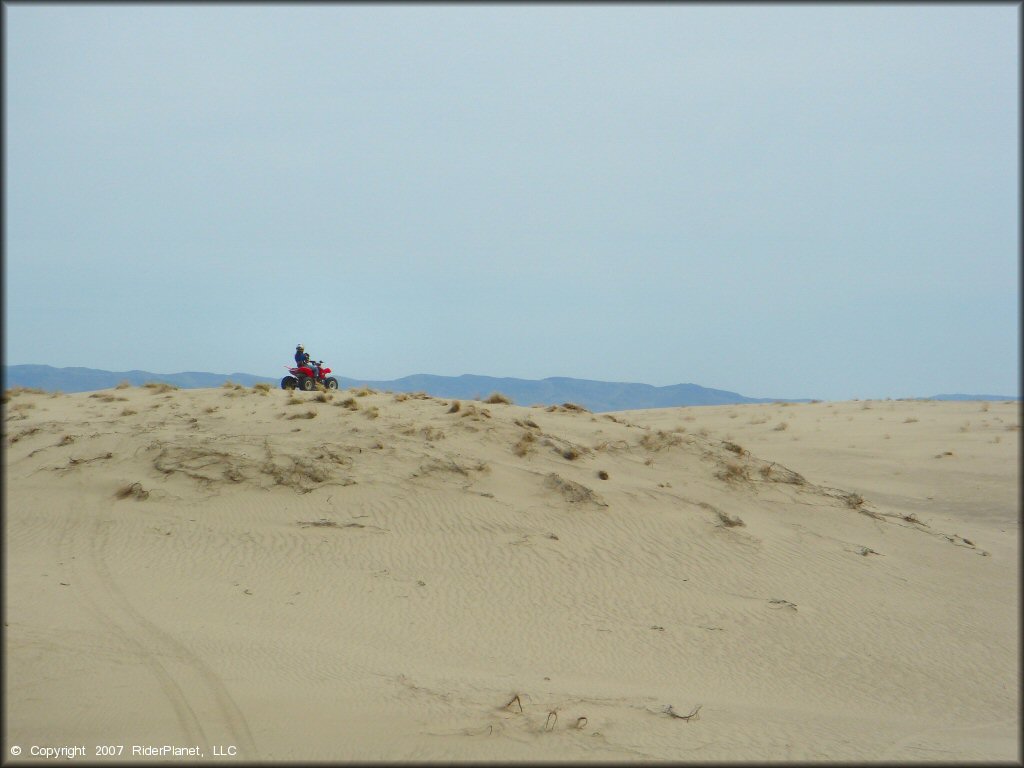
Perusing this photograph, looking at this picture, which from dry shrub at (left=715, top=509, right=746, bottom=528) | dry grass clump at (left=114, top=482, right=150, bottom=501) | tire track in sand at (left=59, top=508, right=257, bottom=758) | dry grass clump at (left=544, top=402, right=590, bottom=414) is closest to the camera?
tire track in sand at (left=59, top=508, right=257, bottom=758)

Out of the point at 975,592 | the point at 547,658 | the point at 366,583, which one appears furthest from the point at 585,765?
the point at 975,592

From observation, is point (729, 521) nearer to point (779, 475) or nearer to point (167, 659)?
point (779, 475)

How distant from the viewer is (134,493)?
40.5 ft

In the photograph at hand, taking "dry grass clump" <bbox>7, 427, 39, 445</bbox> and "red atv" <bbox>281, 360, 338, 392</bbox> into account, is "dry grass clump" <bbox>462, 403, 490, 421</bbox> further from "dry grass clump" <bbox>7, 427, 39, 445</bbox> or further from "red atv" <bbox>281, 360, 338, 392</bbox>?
"dry grass clump" <bbox>7, 427, 39, 445</bbox>

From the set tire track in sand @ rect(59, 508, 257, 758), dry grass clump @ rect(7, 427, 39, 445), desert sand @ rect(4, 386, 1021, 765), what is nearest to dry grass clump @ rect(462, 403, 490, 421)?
desert sand @ rect(4, 386, 1021, 765)

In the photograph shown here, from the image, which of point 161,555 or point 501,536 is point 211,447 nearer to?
point 161,555

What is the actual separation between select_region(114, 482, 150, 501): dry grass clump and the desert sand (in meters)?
0.04

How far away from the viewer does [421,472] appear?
1334 cm

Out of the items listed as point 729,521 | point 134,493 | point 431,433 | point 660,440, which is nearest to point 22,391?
point 134,493

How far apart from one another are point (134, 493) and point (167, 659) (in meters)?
6.06

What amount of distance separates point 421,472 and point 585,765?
8.42 meters

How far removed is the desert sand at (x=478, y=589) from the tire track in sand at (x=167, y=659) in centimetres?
4

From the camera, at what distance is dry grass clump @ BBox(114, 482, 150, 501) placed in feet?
40.4

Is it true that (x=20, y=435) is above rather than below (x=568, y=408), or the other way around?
below
